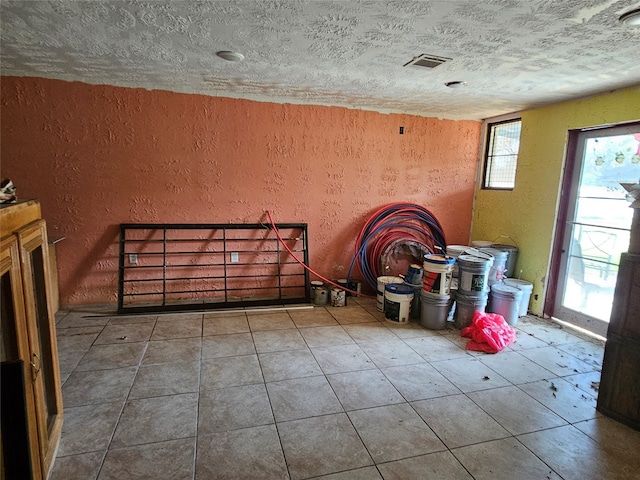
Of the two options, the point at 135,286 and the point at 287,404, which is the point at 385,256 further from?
the point at 135,286

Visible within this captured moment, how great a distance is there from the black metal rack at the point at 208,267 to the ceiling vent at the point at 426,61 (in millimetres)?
2260

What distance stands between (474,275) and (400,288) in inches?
30.0

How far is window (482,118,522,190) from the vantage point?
15.1 feet

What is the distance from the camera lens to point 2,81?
3.46m

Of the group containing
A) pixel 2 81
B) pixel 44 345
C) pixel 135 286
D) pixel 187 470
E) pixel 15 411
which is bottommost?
pixel 187 470

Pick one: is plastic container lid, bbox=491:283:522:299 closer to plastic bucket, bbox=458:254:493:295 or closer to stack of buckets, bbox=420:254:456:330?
plastic bucket, bbox=458:254:493:295

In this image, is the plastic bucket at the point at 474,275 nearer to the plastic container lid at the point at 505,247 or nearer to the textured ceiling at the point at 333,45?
the plastic container lid at the point at 505,247

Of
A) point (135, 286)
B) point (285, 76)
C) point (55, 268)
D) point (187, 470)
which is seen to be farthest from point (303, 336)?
point (55, 268)

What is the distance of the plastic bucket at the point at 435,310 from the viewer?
3.75 metres

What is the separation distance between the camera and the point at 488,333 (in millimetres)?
3385

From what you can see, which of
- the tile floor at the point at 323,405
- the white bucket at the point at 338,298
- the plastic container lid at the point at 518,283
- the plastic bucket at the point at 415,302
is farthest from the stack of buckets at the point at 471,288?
the white bucket at the point at 338,298

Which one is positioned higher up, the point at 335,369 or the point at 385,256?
the point at 385,256

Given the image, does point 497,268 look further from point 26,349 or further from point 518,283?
point 26,349

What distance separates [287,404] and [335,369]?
0.59 m
